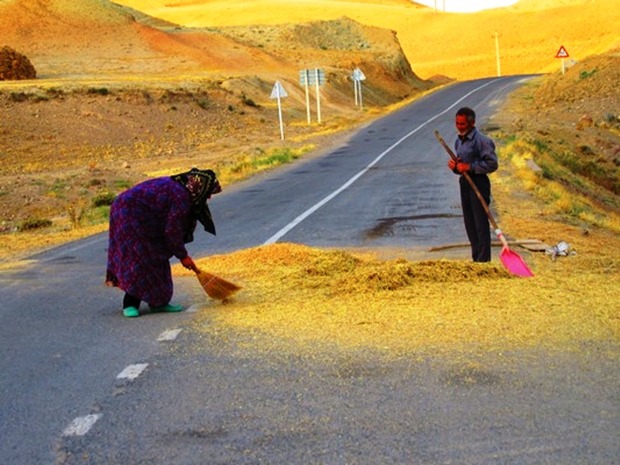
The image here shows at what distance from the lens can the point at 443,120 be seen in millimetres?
42719

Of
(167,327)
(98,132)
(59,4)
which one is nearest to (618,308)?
(167,327)

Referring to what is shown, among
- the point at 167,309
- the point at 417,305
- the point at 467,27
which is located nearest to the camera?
the point at 417,305

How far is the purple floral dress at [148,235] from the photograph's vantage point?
7.95 metres

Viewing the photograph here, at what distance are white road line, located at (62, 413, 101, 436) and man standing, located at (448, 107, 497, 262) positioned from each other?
17.0 ft

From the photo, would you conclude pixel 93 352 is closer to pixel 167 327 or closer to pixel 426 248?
pixel 167 327

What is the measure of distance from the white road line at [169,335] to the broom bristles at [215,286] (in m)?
0.78

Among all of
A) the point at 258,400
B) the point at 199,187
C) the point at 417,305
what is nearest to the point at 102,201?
the point at 199,187

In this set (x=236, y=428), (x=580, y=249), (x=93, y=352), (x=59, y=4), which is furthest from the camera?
(x=59, y=4)

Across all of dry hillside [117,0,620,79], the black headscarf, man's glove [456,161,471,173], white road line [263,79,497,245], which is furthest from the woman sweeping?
dry hillside [117,0,620,79]

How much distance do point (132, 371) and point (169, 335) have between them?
103 cm

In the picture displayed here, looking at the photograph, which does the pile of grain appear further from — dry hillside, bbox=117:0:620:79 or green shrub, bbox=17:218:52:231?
dry hillside, bbox=117:0:620:79

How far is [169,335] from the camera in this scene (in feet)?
24.5

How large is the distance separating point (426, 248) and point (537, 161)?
14.0 meters

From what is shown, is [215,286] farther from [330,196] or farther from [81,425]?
[330,196]
